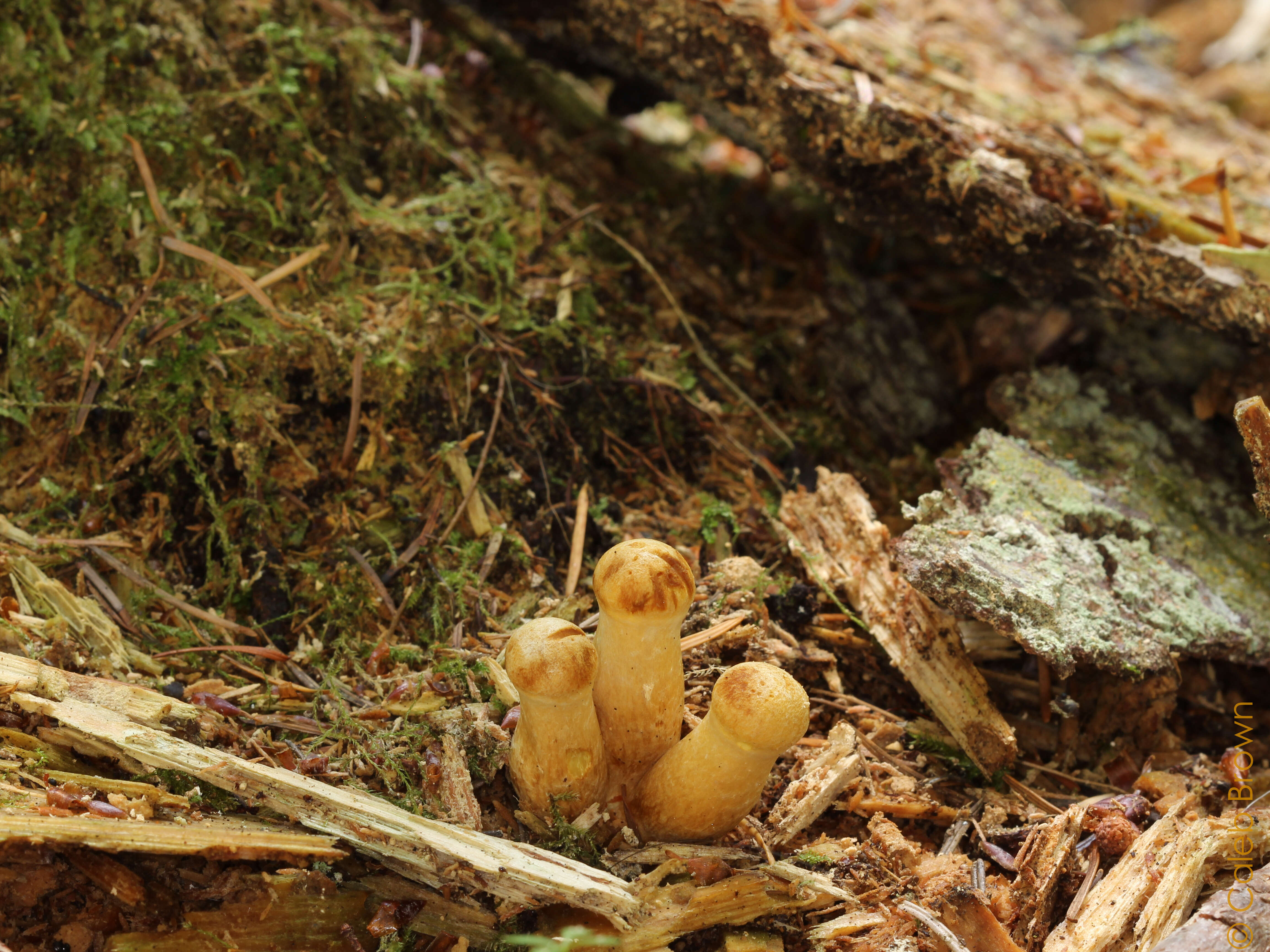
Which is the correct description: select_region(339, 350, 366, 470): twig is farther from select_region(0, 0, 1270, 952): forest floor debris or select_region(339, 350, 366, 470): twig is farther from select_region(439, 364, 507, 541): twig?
select_region(439, 364, 507, 541): twig

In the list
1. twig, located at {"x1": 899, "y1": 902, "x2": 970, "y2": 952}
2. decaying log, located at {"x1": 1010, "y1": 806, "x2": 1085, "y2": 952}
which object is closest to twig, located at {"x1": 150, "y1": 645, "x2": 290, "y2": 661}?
twig, located at {"x1": 899, "y1": 902, "x2": 970, "y2": 952}

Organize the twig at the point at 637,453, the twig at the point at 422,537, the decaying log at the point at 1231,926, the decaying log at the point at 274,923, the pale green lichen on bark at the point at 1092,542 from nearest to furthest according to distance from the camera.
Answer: the decaying log at the point at 1231,926, the decaying log at the point at 274,923, the pale green lichen on bark at the point at 1092,542, the twig at the point at 422,537, the twig at the point at 637,453

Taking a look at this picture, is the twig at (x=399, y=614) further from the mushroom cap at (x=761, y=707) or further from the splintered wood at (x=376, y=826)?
the mushroom cap at (x=761, y=707)

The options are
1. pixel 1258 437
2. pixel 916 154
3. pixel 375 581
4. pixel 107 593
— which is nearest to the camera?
pixel 1258 437

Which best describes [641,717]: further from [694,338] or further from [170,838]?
[694,338]

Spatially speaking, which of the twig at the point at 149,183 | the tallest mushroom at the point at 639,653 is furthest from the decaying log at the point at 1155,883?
the twig at the point at 149,183

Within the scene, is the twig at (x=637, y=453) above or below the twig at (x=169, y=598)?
above

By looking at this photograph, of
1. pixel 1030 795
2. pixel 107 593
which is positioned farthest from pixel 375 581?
pixel 1030 795

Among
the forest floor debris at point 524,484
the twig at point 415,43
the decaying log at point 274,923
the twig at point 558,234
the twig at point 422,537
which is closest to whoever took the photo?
the decaying log at point 274,923
